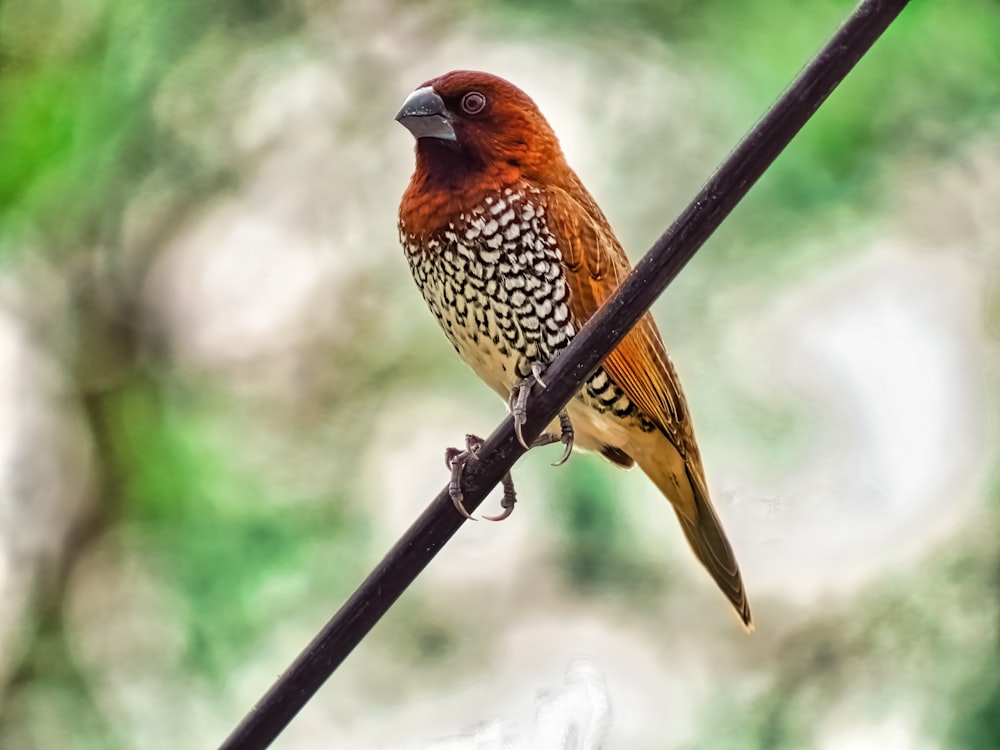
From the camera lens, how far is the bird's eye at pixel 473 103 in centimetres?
219

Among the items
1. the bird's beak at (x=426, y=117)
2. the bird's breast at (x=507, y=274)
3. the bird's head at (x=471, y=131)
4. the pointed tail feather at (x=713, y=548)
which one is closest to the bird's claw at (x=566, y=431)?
the bird's breast at (x=507, y=274)

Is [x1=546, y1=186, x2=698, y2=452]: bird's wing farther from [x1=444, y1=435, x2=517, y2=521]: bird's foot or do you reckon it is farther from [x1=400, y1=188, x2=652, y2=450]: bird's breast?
[x1=444, y1=435, x2=517, y2=521]: bird's foot

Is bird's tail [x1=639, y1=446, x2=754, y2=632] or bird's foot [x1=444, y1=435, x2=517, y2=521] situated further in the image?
bird's tail [x1=639, y1=446, x2=754, y2=632]

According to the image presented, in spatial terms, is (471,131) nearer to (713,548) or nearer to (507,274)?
(507,274)

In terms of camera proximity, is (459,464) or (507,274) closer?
(459,464)

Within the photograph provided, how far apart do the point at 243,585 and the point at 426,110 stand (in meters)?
1.57

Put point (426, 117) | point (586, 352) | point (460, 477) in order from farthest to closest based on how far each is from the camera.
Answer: point (426, 117)
point (460, 477)
point (586, 352)

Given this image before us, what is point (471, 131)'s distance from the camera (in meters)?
2.17

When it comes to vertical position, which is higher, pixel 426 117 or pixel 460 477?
pixel 426 117

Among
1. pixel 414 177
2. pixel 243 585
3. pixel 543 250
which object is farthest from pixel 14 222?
pixel 543 250

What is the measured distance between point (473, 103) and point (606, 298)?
403 mm

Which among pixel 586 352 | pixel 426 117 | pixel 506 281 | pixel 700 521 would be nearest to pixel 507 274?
pixel 506 281

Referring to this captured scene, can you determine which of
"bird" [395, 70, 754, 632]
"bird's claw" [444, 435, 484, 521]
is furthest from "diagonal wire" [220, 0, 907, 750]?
"bird" [395, 70, 754, 632]

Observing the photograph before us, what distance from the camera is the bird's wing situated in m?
2.19
